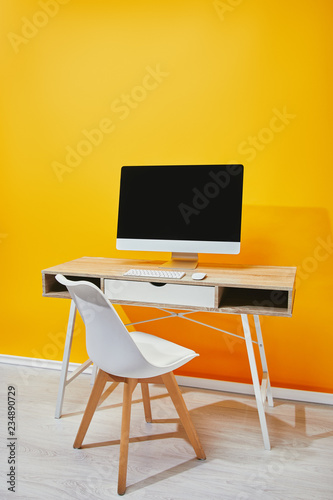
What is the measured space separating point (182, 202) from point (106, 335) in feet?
2.65

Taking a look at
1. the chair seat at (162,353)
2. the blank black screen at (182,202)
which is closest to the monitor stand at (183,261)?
the blank black screen at (182,202)

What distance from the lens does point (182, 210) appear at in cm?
212

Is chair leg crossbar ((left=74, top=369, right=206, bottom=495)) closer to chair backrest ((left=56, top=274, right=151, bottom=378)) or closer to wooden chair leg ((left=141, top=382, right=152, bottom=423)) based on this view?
chair backrest ((left=56, top=274, right=151, bottom=378))

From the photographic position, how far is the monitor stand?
210 centimetres

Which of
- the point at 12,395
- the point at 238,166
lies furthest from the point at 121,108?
the point at 12,395

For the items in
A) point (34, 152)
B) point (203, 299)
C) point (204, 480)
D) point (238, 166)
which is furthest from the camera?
point (34, 152)

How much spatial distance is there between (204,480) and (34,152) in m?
1.99

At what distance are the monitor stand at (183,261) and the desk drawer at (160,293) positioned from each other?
0.54 feet

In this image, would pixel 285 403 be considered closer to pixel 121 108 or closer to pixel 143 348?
pixel 143 348

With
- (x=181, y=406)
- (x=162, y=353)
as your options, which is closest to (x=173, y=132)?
(x=162, y=353)

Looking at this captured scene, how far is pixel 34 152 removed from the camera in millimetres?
2650

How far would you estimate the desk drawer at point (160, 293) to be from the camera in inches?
73.5

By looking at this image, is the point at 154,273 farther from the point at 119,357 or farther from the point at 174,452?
the point at 174,452

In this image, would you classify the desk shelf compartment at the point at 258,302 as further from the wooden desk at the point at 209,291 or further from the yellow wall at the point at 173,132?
the yellow wall at the point at 173,132
